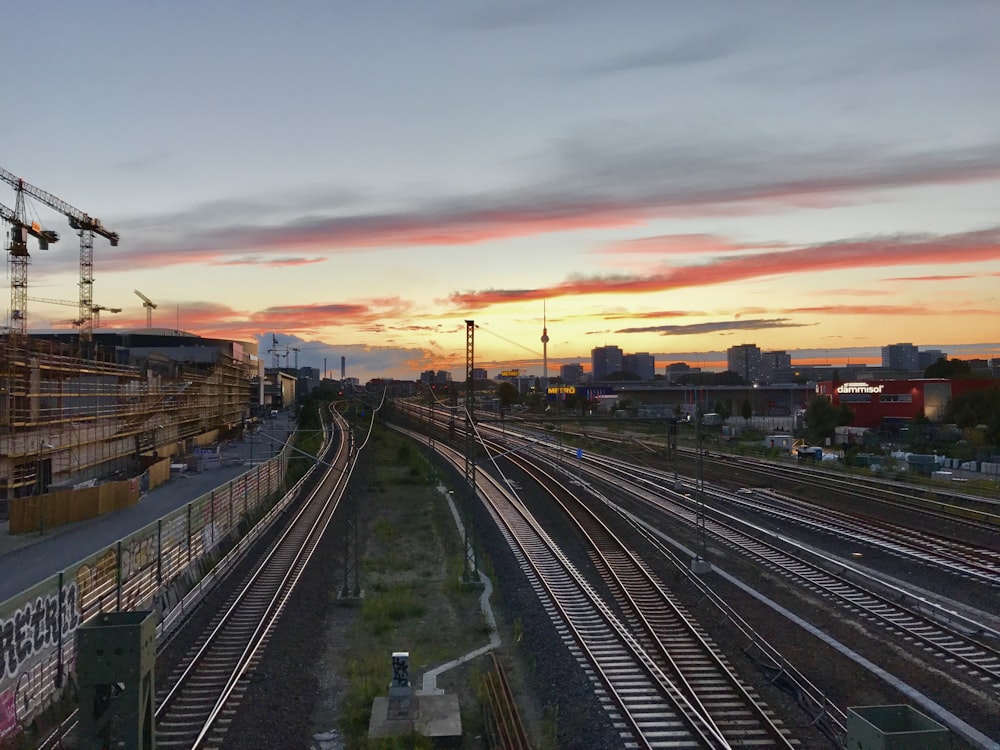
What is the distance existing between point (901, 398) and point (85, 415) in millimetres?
71124

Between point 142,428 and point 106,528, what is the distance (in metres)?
25.4

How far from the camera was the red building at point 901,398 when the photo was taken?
238 ft

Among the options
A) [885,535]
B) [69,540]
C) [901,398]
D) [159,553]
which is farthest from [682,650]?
[901,398]

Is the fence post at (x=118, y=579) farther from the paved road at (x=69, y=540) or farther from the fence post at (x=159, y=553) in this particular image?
the paved road at (x=69, y=540)

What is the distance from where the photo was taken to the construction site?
3491 cm

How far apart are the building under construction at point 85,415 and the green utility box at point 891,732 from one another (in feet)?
119

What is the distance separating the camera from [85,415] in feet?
139

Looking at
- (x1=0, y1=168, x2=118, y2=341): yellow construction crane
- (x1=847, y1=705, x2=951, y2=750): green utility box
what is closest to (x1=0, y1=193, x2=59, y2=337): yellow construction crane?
(x1=0, y1=168, x2=118, y2=341): yellow construction crane

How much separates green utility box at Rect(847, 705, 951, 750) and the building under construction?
36297 millimetres

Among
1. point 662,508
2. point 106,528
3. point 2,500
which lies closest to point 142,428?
point 2,500

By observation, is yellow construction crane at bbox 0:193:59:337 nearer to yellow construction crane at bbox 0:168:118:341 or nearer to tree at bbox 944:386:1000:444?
yellow construction crane at bbox 0:168:118:341

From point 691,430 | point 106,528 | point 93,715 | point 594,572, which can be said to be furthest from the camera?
point 691,430

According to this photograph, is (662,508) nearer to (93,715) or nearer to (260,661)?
(260,661)

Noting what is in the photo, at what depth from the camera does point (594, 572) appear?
22.7 metres
